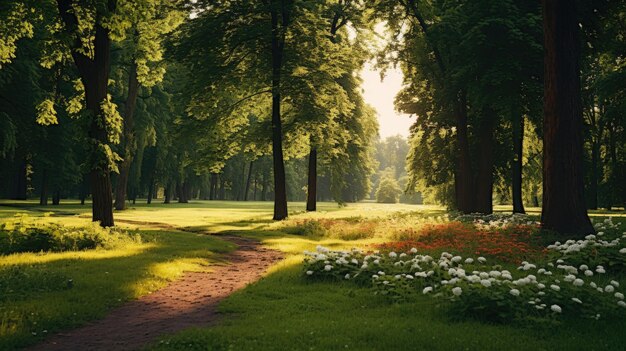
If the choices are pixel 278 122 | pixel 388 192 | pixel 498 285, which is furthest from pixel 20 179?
pixel 388 192

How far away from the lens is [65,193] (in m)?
70.9

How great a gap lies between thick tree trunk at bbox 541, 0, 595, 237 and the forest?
57 mm

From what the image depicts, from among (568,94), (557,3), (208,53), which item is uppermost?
(208,53)

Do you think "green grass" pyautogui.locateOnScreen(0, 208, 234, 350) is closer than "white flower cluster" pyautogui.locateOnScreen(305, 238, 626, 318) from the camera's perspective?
Yes

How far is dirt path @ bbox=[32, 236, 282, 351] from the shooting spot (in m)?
6.11

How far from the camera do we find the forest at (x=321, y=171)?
21.8 feet

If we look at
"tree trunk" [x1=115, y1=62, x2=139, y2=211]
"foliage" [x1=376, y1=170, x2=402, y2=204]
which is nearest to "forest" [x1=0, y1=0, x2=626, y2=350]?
"tree trunk" [x1=115, y1=62, x2=139, y2=211]

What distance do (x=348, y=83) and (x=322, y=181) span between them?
66.4 meters

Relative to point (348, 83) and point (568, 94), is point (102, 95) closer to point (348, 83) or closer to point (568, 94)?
point (568, 94)

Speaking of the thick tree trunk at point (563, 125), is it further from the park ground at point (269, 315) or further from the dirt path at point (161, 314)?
the dirt path at point (161, 314)

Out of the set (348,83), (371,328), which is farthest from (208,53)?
(371,328)

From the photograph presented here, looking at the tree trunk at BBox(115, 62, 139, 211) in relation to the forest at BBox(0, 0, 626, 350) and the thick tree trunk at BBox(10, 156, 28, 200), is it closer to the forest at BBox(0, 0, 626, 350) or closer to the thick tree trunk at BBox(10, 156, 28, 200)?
the forest at BBox(0, 0, 626, 350)

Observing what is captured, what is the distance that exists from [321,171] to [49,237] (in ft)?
91.9

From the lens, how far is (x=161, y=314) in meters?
7.54
